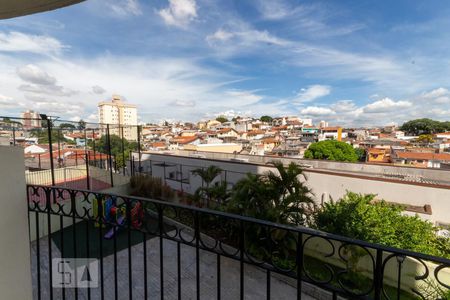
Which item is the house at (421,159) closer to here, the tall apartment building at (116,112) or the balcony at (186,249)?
the balcony at (186,249)

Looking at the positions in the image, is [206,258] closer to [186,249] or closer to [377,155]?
[186,249]

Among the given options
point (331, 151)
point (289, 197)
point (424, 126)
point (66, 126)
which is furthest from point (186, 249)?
point (424, 126)

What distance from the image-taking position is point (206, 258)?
7582mm

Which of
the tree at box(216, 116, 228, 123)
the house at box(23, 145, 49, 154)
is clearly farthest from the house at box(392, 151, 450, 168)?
the tree at box(216, 116, 228, 123)

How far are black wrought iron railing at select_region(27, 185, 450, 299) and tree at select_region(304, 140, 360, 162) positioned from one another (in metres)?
24.0

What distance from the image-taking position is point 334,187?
11070mm

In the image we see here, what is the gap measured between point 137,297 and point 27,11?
5693mm

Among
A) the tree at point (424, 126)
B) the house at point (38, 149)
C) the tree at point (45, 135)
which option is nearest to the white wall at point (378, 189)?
the tree at point (45, 135)

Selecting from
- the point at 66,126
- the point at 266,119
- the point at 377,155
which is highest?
the point at 266,119

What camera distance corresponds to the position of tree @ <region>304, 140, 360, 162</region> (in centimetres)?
3022

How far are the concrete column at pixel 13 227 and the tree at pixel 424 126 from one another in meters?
89.2

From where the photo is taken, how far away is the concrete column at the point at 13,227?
1.86 metres

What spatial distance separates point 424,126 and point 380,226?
273 ft

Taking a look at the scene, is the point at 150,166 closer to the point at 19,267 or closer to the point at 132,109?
the point at 19,267
